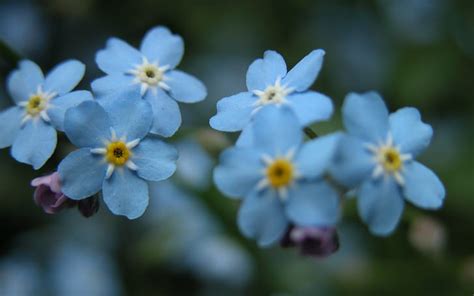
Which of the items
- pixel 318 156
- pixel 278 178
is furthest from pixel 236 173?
pixel 318 156

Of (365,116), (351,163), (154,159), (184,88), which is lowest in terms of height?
(154,159)

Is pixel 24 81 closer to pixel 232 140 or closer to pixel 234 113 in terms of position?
pixel 234 113

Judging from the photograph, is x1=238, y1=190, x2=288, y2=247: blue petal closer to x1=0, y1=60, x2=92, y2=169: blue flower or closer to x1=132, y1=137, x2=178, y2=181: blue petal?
x1=132, y1=137, x2=178, y2=181: blue petal

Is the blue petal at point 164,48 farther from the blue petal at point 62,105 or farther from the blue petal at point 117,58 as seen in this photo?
the blue petal at point 62,105

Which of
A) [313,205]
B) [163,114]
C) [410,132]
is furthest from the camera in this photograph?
[163,114]

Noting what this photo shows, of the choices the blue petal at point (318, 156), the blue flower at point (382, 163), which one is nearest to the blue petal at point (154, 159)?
the blue petal at point (318, 156)

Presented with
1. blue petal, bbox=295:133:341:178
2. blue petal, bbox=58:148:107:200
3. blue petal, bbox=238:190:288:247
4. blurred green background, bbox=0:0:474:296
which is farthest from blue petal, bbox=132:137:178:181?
blurred green background, bbox=0:0:474:296
